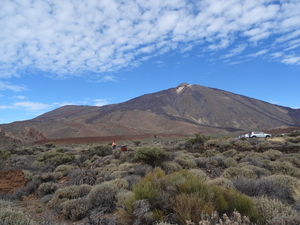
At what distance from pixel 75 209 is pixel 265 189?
186 inches

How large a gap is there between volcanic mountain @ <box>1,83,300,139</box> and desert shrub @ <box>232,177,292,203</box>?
231 ft

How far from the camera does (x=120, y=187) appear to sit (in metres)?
6.38

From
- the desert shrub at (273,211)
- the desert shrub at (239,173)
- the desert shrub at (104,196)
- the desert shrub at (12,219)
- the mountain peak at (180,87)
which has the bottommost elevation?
the desert shrub at (239,173)

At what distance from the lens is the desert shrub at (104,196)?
5320 millimetres

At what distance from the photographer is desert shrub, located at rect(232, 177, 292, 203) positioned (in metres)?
4.79

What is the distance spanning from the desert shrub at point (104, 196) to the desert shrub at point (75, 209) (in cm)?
24

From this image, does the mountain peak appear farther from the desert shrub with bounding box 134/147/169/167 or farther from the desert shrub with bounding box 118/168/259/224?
the desert shrub with bounding box 118/168/259/224

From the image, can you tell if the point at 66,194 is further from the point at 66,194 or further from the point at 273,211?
the point at 273,211

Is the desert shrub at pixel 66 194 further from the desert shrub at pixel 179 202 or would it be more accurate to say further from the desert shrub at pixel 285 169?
the desert shrub at pixel 285 169

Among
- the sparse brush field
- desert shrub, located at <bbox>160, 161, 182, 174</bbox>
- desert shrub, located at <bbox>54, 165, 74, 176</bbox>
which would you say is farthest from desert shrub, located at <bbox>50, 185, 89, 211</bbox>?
desert shrub, located at <bbox>54, 165, 74, 176</bbox>

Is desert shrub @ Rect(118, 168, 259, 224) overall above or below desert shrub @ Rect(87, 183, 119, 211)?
above

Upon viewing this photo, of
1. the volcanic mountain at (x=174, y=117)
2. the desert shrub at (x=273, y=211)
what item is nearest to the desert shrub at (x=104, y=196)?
the desert shrub at (x=273, y=211)

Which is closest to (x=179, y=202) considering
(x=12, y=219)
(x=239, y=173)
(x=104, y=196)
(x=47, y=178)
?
(x=12, y=219)

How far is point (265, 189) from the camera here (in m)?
5.07
